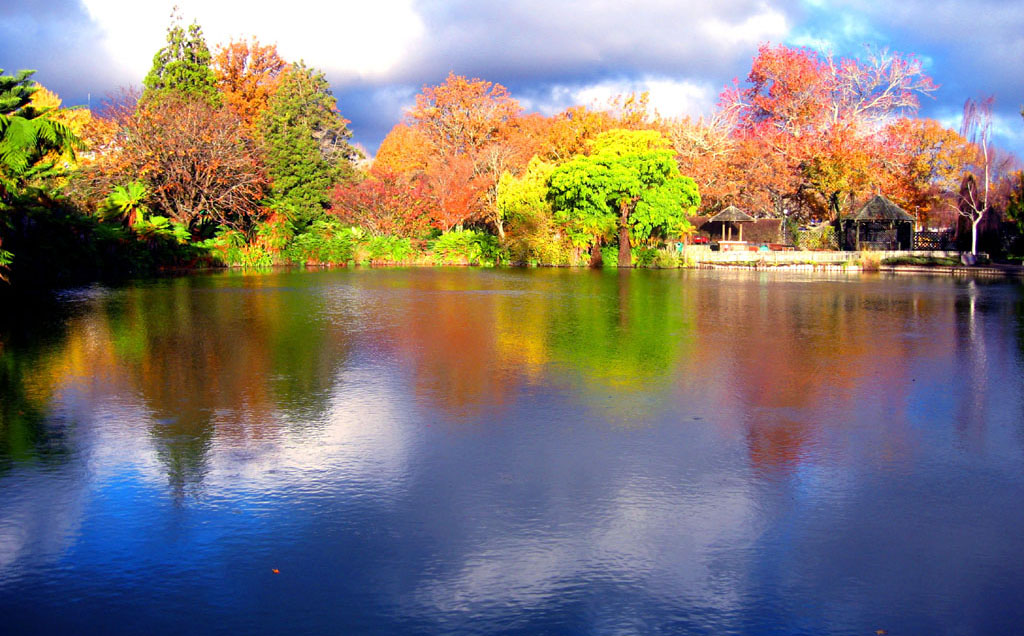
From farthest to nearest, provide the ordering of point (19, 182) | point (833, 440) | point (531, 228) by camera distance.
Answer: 1. point (531, 228)
2. point (19, 182)
3. point (833, 440)

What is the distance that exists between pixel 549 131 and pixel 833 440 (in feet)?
143

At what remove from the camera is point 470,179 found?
42656 millimetres

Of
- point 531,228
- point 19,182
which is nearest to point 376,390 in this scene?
→ point 19,182

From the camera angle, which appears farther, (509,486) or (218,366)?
(218,366)

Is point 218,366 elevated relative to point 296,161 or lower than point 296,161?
lower

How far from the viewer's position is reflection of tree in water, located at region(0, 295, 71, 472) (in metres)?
6.43

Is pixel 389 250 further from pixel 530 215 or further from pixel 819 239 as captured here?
pixel 819 239

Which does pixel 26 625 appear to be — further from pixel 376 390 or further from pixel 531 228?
pixel 531 228

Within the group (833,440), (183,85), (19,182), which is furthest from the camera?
(183,85)

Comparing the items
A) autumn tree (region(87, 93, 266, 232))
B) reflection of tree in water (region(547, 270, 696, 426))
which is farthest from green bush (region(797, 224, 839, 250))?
autumn tree (region(87, 93, 266, 232))

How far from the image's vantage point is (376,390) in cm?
867

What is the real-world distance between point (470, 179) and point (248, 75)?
1913cm

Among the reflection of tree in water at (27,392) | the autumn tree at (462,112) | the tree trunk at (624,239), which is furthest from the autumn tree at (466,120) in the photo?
the reflection of tree in water at (27,392)

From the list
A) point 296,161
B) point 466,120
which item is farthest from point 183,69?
point 466,120
